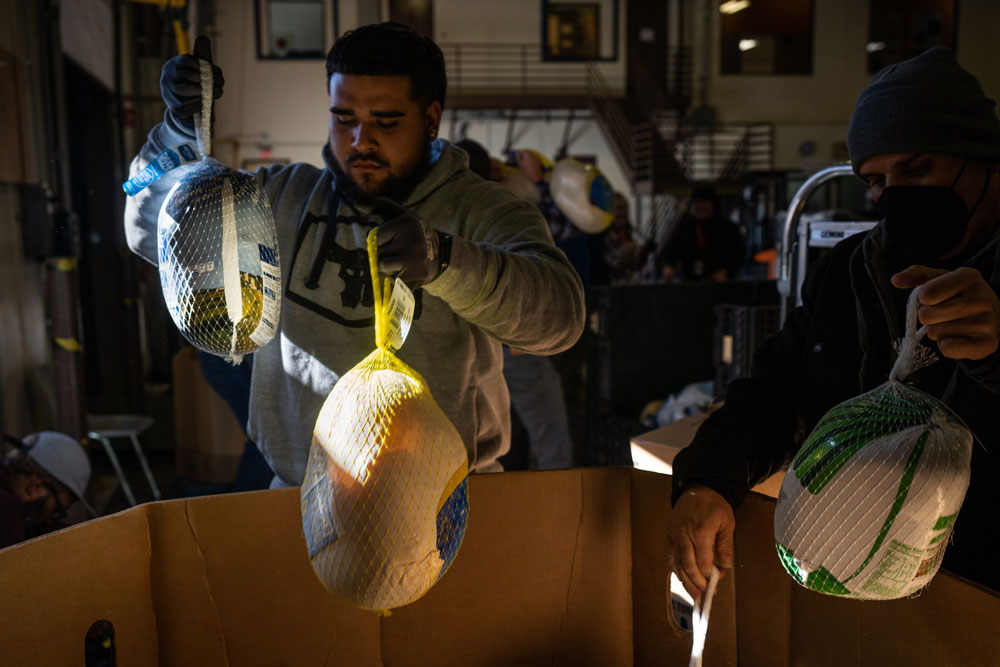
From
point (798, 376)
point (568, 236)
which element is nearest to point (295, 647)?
point (798, 376)

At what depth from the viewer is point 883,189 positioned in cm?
118

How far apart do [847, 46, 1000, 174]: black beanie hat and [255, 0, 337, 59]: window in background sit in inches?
458

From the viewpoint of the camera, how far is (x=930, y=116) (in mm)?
1110

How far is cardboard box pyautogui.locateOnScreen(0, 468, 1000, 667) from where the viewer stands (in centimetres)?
87

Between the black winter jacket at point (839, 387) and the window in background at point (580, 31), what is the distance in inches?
482

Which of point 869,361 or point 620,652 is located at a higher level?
point 869,361

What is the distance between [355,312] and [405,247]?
1.43ft

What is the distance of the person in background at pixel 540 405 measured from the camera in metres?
3.40

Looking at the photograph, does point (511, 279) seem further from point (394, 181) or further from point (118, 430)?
point (118, 430)

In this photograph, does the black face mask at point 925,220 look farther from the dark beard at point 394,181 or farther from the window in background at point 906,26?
the window in background at point 906,26

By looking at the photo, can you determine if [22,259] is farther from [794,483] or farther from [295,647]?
[794,483]

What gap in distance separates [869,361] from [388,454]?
0.76 metres

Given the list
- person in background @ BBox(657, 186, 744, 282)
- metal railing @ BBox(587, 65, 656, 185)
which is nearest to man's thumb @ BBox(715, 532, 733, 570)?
person in background @ BBox(657, 186, 744, 282)

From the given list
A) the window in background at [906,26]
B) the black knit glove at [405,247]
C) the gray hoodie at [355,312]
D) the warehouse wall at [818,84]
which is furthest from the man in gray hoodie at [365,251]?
the window in background at [906,26]
